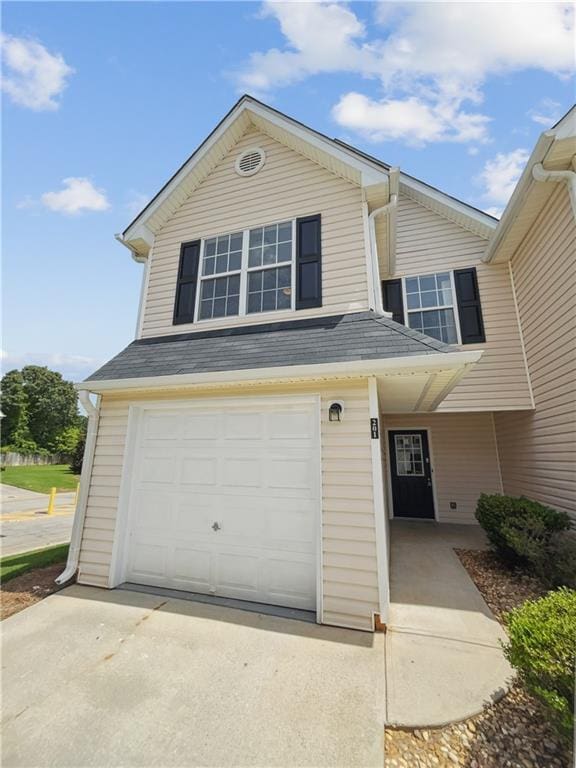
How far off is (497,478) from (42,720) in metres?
9.78

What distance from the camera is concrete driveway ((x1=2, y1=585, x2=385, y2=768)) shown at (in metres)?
2.16

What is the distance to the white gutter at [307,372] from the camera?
3.61 meters

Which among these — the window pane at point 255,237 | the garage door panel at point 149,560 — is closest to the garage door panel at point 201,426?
the garage door panel at point 149,560

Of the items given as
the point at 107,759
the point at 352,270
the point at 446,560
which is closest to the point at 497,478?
the point at 446,560

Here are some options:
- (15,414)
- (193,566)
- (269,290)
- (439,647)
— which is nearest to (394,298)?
(269,290)

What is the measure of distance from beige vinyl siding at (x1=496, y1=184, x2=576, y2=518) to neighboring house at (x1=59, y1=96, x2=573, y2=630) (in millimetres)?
161

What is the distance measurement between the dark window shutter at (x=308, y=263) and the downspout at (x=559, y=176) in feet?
11.5

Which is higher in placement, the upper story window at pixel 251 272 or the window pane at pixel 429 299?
the window pane at pixel 429 299

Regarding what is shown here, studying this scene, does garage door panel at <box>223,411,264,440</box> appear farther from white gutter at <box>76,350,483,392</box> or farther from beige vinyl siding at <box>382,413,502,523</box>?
beige vinyl siding at <box>382,413,502,523</box>

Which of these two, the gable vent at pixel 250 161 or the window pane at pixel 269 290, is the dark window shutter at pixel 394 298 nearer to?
the window pane at pixel 269 290

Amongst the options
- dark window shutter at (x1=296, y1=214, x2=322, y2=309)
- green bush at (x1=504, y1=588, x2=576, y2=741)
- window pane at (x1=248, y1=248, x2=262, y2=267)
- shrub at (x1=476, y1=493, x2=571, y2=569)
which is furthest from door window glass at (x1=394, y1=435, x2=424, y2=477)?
green bush at (x1=504, y1=588, x2=576, y2=741)

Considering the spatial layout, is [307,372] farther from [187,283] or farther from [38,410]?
[38,410]

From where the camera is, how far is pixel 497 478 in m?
Result: 8.56

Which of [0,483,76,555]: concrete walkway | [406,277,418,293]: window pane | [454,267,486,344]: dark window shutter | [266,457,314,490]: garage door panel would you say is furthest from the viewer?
[406,277,418,293]: window pane
